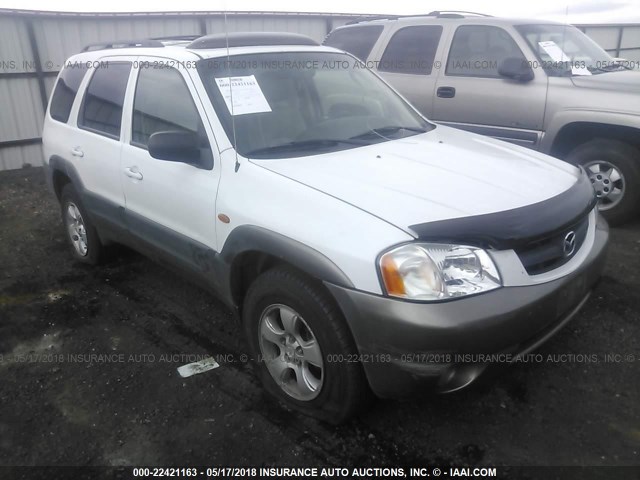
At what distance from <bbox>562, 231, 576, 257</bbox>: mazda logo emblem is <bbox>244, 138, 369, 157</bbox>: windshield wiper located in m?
1.20

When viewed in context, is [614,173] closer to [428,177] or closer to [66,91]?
[428,177]

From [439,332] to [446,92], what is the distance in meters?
4.22

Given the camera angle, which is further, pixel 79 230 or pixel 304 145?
A: pixel 79 230

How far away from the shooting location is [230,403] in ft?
9.64

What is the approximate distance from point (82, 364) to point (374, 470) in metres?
1.95

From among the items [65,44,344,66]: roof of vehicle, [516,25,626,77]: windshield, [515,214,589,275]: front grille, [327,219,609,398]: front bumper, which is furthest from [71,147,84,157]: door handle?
[516,25,626,77]: windshield

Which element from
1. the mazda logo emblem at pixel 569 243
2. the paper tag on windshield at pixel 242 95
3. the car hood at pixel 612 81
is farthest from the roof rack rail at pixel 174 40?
the car hood at pixel 612 81

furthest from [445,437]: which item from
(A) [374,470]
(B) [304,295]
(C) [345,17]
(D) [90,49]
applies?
(C) [345,17]

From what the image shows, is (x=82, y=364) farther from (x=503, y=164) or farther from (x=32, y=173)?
(x=32, y=173)

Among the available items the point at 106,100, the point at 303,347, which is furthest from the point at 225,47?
the point at 303,347

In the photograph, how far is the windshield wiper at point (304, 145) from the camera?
2.95 m

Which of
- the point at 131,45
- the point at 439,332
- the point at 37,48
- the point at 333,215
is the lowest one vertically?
the point at 439,332

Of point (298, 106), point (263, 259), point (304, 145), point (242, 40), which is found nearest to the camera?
point (263, 259)

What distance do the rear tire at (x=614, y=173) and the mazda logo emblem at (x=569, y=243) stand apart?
282cm
